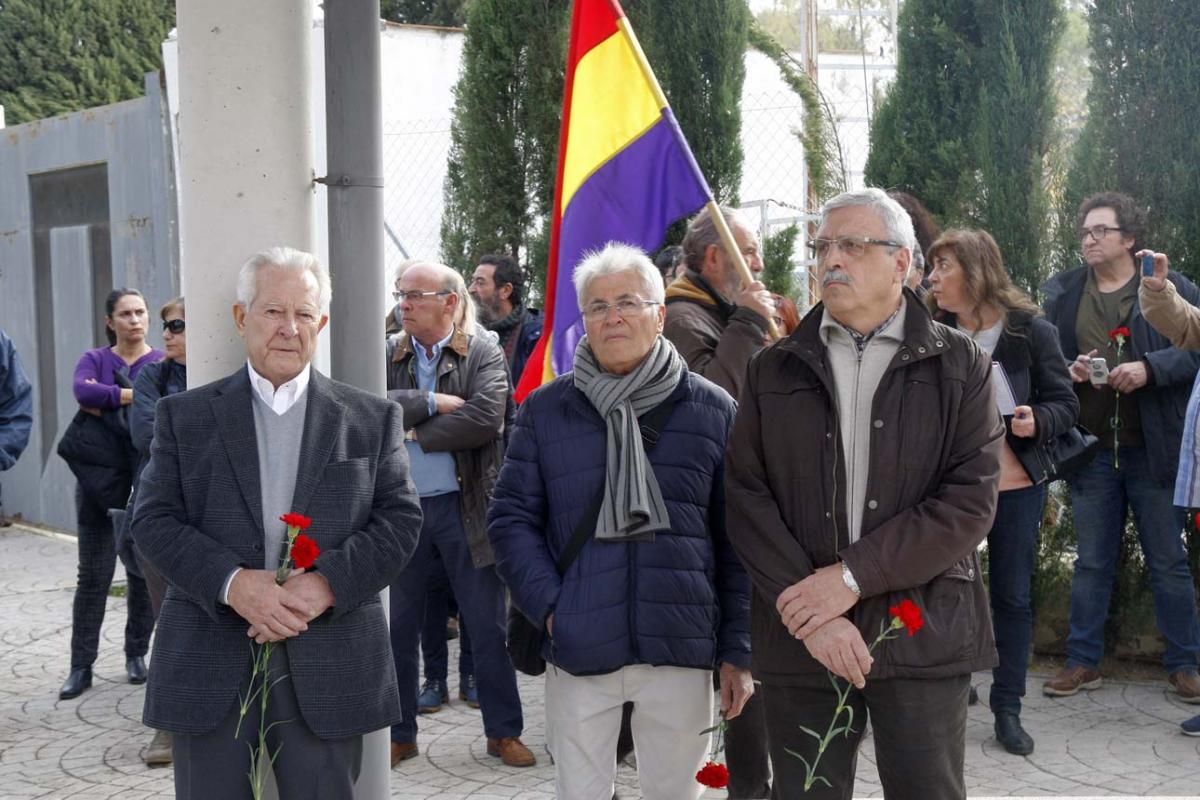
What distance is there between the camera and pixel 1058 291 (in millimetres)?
7113

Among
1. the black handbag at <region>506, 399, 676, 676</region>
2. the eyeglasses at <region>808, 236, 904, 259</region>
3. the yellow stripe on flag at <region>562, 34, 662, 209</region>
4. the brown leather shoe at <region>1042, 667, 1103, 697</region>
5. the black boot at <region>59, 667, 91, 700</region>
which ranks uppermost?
the yellow stripe on flag at <region>562, 34, 662, 209</region>

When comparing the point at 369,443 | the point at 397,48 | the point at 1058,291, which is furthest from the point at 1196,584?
the point at 397,48

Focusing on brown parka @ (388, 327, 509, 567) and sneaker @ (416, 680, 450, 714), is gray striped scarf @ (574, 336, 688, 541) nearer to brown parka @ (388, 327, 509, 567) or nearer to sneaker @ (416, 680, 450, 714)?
brown parka @ (388, 327, 509, 567)

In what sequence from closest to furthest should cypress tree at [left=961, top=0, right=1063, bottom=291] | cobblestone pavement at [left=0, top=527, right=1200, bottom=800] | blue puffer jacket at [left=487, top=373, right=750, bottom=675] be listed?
blue puffer jacket at [left=487, top=373, right=750, bottom=675] → cobblestone pavement at [left=0, top=527, right=1200, bottom=800] → cypress tree at [left=961, top=0, right=1063, bottom=291]

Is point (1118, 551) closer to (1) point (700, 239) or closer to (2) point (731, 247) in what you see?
(1) point (700, 239)

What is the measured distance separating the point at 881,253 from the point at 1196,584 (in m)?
4.45

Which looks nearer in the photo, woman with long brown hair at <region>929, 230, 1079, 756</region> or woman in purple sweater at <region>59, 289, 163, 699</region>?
woman with long brown hair at <region>929, 230, 1079, 756</region>

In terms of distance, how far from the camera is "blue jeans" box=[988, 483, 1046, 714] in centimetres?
636

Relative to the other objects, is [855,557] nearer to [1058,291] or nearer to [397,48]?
[1058,291]

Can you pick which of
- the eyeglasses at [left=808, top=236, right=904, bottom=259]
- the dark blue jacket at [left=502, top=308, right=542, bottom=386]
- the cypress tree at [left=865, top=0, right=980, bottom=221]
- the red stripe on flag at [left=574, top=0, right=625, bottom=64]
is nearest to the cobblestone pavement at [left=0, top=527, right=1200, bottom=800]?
the dark blue jacket at [left=502, top=308, right=542, bottom=386]

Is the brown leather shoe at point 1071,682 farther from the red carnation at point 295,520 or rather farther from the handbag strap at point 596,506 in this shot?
the red carnation at point 295,520

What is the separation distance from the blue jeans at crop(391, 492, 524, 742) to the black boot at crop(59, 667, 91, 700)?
7.49 ft

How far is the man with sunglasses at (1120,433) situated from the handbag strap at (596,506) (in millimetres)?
3136

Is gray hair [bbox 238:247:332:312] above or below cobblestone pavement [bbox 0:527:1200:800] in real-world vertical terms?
above
